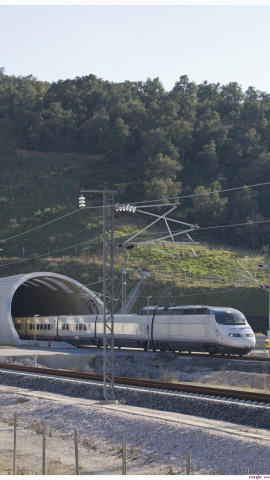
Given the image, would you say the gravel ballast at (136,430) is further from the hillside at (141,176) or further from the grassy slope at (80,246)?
the hillside at (141,176)

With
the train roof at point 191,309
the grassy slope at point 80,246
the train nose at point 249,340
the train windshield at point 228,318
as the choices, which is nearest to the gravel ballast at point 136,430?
the train windshield at point 228,318

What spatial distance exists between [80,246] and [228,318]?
59325 mm

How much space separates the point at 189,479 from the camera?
51.3 ft

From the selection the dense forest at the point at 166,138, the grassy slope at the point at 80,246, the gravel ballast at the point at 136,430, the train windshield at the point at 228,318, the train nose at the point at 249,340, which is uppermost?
the dense forest at the point at 166,138

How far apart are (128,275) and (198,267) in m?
10.2

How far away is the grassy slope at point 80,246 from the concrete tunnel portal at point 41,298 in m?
4.62

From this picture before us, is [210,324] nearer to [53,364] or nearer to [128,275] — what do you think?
[53,364]

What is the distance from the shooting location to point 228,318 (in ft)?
158

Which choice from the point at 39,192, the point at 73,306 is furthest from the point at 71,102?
the point at 73,306

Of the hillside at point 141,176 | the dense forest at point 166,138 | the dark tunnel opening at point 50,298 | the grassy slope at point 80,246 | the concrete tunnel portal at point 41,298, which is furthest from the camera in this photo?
the dense forest at point 166,138

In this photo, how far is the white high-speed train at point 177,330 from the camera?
4784cm

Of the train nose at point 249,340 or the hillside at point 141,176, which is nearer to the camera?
the train nose at point 249,340

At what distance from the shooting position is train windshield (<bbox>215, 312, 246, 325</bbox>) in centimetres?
4781

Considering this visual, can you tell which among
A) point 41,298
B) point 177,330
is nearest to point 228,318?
point 177,330
